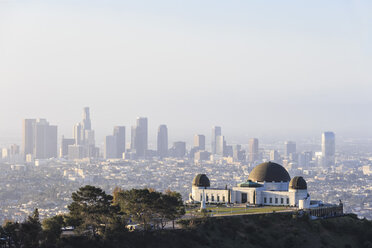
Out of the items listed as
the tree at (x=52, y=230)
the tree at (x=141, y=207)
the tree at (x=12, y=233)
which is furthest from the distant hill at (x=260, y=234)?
the tree at (x=12, y=233)

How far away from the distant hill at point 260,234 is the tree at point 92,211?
214 centimetres

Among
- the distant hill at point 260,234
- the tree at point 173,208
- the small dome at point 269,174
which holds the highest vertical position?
the small dome at point 269,174

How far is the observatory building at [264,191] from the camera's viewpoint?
289ft

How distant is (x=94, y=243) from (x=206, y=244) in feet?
35.8

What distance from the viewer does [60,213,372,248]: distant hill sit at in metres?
69.4

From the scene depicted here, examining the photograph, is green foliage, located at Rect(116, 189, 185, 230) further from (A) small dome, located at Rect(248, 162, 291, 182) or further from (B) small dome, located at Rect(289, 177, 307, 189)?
(A) small dome, located at Rect(248, 162, 291, 182)

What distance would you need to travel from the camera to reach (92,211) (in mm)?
68188

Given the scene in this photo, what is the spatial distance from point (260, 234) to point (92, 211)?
16831mm

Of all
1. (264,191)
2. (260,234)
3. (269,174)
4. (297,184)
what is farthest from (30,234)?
(269,174)

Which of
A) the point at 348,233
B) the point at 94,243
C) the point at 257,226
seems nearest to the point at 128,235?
the point at 94,243

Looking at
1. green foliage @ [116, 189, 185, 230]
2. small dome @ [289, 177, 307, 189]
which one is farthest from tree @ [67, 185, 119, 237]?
small dome @ [289, 177, 307, 189]

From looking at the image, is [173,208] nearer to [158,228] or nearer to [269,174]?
[158,228]

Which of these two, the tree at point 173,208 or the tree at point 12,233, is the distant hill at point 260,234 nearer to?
the tree at point 173,208

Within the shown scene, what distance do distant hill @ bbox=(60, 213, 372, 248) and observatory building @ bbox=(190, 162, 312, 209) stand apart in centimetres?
510
